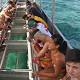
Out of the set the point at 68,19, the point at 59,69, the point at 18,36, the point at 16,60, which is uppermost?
the point at 59,69

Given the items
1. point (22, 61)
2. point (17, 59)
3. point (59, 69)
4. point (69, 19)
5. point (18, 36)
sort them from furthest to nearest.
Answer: point (69, 19)
point (18, 36)
point (17, 59)
point (22, 61)
point (59, 69)

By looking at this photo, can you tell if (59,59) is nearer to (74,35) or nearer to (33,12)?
(33,12)

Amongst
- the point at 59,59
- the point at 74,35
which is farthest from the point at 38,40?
the point at 74,35

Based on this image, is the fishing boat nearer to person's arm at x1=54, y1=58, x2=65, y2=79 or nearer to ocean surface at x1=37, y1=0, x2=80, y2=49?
person's arm at x1=54, y1=58, x2=65, y2=79

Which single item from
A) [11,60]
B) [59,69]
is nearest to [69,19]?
[11,60]

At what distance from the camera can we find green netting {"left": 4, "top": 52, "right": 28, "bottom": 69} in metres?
4.50

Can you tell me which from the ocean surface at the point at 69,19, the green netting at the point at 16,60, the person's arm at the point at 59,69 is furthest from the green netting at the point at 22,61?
the person's arm at the point at 59,69

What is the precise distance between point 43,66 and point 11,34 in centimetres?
284

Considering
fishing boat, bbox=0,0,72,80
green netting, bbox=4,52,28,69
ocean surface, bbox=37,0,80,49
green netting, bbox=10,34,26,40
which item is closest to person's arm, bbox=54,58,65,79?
fishing boat, bbox=0,0,72,80

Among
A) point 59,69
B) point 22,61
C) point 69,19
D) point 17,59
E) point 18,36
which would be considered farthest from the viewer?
point 69,19

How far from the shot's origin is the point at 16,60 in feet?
16.0

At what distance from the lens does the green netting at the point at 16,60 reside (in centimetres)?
450

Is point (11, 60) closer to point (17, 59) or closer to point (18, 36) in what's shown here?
point (17, 59)

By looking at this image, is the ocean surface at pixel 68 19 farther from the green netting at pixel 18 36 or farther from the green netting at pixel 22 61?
the green netting at pixel 22 61
